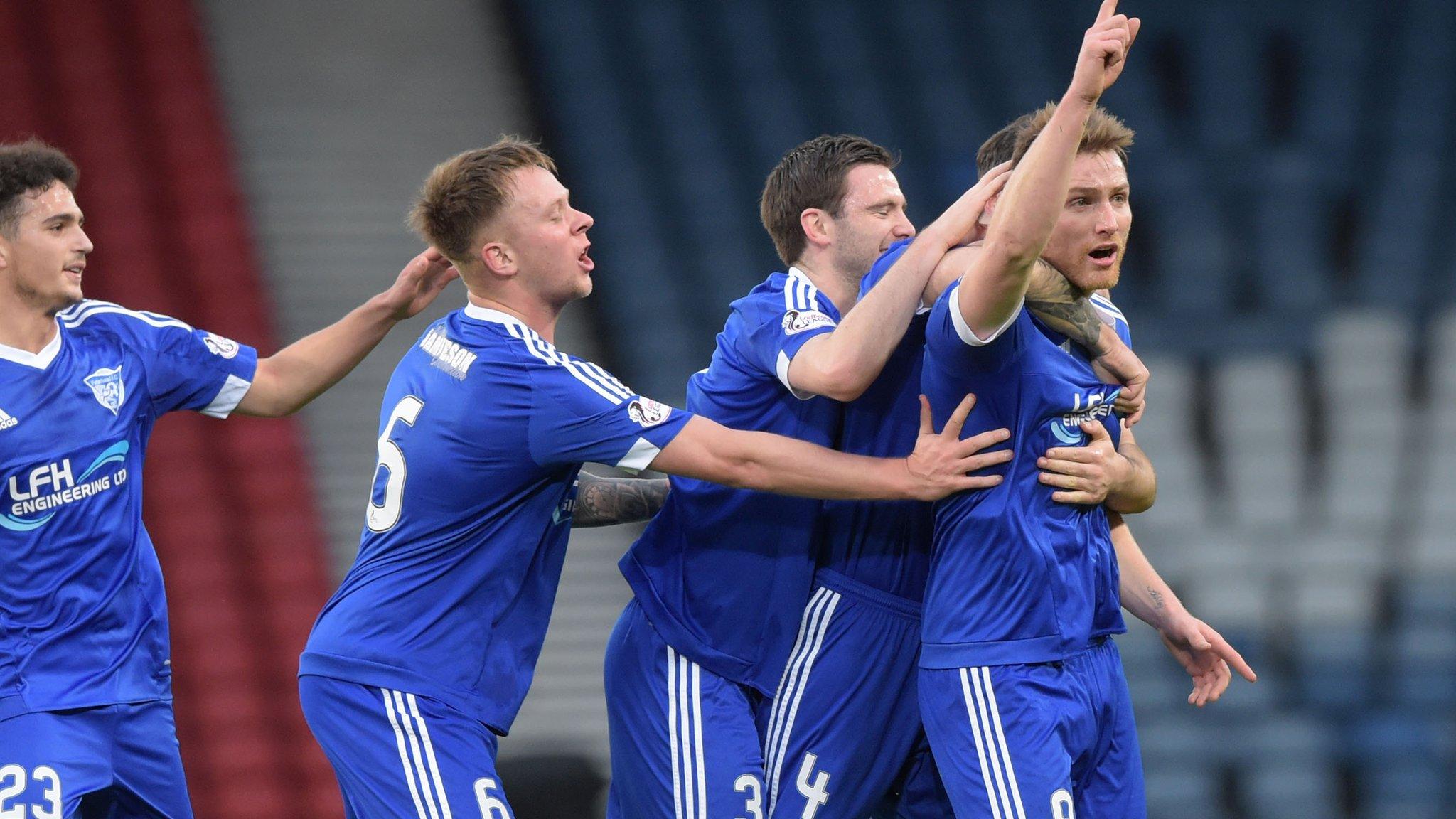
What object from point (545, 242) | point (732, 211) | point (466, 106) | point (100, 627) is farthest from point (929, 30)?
point (100, 627)

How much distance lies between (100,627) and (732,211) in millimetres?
5808

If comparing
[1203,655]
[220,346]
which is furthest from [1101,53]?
[220,346]

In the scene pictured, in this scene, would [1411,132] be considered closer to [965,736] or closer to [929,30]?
[929,30]

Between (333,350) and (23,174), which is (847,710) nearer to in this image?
(333,350)

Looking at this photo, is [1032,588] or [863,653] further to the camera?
[863,653]

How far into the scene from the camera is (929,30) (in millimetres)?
9820

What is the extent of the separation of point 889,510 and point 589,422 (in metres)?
0.84

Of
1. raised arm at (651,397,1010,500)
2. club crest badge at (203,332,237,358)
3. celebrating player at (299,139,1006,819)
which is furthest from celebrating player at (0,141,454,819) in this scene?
raised arm at (651,397,1010,500)

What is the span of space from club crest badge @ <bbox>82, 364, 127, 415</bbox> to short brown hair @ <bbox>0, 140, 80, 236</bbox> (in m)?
0.41

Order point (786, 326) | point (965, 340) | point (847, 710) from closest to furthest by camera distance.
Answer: point (965, 340) < point (786, 326) < point (847, 710)

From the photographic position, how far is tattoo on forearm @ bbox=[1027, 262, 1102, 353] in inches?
136

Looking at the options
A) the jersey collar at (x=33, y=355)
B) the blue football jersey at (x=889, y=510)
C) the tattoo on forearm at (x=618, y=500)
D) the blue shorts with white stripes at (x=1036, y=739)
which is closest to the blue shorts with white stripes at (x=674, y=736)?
the tattoo on forearm at (x=618, y=500)

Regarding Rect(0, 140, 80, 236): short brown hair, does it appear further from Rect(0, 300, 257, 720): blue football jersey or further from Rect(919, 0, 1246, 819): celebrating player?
Rect(919, 0, 1246, 819): celebrating player

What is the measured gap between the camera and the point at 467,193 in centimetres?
387
